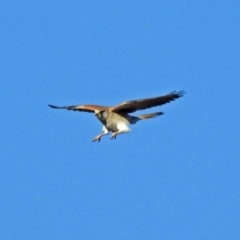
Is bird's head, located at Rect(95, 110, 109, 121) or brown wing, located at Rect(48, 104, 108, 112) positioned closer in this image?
bird's head, located at Rect(95, 110, 109, 121)

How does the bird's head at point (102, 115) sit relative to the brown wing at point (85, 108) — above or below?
below

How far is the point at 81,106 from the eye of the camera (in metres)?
32.7

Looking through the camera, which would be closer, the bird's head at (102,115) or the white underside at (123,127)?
the white underside at (123,127)

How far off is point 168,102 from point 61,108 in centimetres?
314

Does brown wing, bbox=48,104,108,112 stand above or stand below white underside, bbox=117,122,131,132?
above

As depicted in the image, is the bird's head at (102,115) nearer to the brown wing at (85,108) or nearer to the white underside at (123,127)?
the brown wing at (85,108)

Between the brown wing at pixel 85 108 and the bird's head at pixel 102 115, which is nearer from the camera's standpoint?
the bird's head at pixel 102 115

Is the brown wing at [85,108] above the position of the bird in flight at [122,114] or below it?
above

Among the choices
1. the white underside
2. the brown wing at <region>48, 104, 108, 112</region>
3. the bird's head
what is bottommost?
the white underside

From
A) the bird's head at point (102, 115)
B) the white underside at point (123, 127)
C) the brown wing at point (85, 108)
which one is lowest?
the white underside at point (123, 127)

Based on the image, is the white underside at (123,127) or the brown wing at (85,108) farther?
the brown wing at (85,108)

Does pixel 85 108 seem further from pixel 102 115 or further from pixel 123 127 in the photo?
pixel 123 127

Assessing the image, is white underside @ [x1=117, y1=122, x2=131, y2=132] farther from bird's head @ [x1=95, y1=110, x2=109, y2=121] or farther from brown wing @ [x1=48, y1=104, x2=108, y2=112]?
brown wing @ [x1=48, y1=104, x2=108, y2=112]

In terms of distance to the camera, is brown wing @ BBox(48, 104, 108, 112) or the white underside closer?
the white underside
